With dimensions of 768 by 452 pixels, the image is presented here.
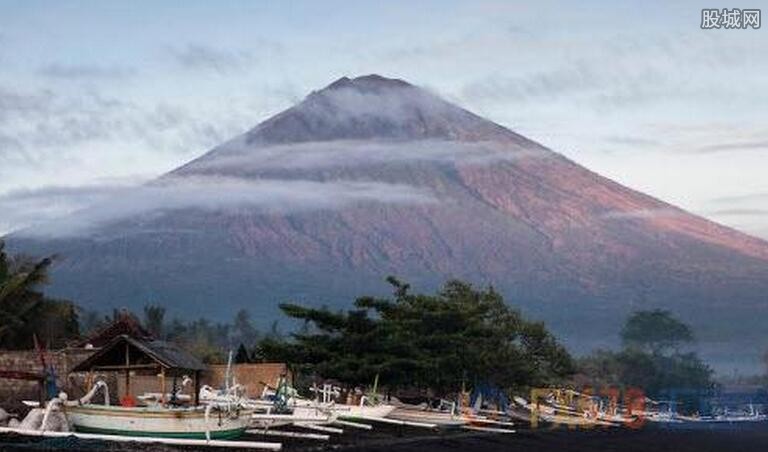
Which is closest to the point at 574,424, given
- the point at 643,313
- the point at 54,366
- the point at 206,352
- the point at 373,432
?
the point at 206,352

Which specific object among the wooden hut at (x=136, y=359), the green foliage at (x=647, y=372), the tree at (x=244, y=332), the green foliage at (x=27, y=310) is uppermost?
the green foliage at (x=27, y=310)

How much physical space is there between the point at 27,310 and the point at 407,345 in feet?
37.4

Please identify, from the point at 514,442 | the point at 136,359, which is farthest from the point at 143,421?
the point at 514,442

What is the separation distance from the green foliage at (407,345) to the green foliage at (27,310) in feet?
20.9

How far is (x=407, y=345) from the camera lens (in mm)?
46688

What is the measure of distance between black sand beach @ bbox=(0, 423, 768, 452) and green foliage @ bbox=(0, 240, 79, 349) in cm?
1135

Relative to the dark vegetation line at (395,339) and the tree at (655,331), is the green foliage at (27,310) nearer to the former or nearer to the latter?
the dark vegetation line at (395,339)

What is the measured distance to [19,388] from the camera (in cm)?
3566

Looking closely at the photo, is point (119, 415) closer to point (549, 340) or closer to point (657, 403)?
point (549, 340)

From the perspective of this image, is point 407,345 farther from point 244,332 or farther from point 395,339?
point 244,332

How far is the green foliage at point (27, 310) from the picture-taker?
43.5 m

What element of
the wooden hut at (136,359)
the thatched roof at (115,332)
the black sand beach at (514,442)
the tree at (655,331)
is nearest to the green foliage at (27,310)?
the thatched roof at (115,332)

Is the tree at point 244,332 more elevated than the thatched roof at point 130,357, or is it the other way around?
the thatched roof at point 130,357

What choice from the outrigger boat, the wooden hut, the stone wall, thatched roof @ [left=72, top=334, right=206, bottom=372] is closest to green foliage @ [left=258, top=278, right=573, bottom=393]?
the stone wall
